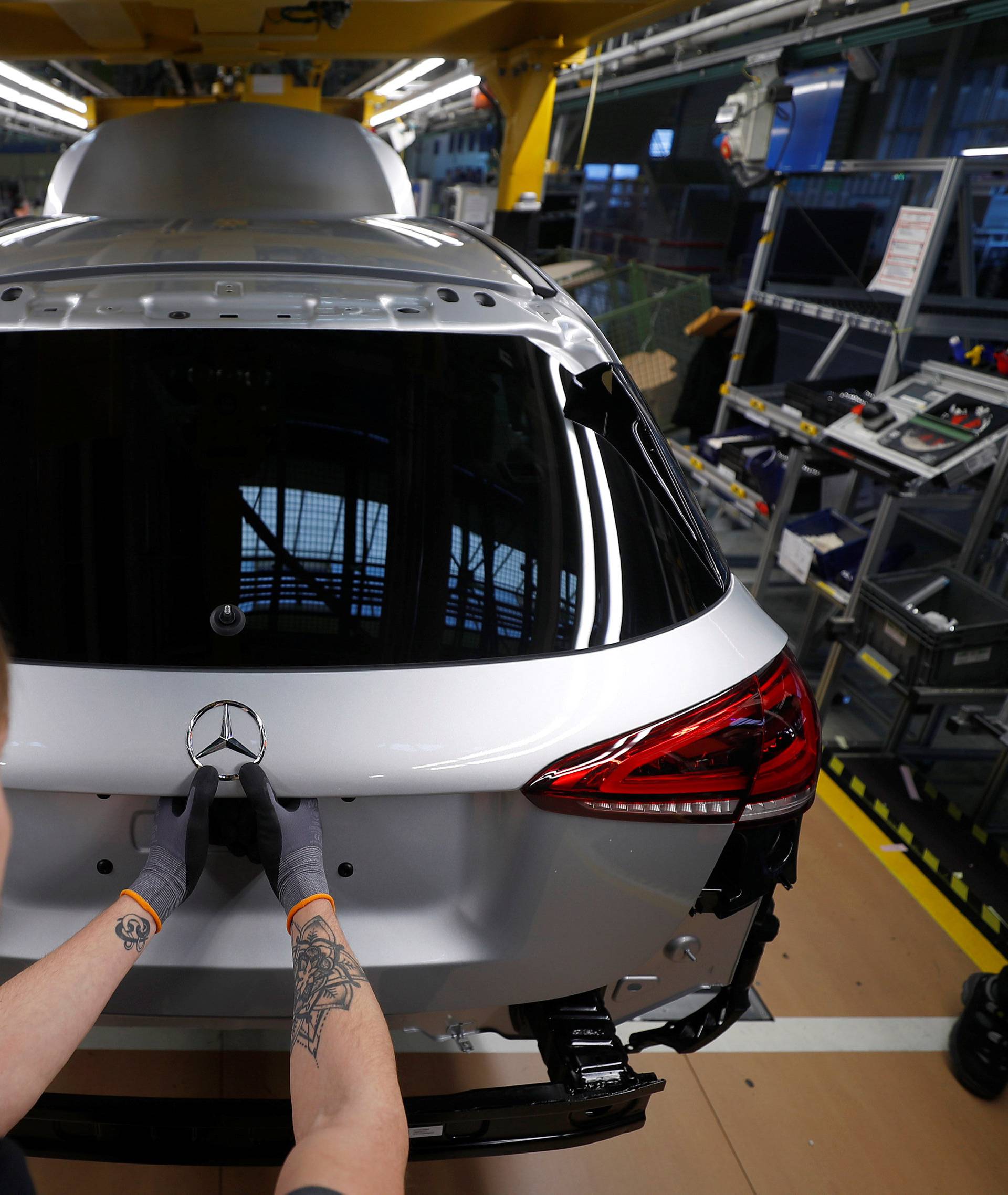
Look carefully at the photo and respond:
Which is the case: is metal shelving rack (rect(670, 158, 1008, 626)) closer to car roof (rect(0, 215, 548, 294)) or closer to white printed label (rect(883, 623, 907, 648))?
white printed label (rect(883, 623, 907, 648))

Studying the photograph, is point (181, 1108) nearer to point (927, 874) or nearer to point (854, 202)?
point (927, 874)

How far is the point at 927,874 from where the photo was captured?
9.64 feet

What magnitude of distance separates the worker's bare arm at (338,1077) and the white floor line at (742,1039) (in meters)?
0.98

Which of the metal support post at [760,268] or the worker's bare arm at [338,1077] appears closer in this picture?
the worker's bare arm at [338,1077]

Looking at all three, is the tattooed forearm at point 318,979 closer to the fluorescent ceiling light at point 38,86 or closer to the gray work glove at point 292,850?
the gray work glove at point 292,850

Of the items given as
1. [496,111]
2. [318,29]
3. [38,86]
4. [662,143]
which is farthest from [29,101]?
[662,143]

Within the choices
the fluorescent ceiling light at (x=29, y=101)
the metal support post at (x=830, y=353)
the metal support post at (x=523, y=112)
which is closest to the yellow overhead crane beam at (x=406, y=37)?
the metal support post at (x=523, y=112)

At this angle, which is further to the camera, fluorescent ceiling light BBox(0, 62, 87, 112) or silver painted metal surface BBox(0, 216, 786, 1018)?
fluorescent ceiling light BBox(0, 62, 87, 112)

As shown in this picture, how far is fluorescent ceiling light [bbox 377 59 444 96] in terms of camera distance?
7148 millimetres

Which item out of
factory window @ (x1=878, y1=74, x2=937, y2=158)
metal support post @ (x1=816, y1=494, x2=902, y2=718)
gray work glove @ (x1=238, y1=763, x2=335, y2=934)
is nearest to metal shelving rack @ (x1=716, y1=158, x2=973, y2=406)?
metal support post @ (x1=816, y1=494, x2=902, y2=718)

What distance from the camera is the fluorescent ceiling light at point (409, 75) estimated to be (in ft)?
23.5

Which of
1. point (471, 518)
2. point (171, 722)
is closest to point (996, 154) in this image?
point (471, 518)

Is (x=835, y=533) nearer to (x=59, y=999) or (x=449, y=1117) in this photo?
(x=449, y=1117)

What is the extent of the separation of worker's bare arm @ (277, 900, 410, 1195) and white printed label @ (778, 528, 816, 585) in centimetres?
310
